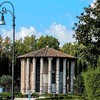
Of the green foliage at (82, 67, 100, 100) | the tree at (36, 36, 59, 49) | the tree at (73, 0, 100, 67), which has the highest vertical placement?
the tree at (36, 36, 59, 49)

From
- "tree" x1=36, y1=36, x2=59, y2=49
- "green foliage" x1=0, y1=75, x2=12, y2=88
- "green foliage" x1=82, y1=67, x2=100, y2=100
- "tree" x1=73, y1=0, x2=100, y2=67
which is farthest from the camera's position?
"tree" x1=36, y1=36, x2=59, y2=49

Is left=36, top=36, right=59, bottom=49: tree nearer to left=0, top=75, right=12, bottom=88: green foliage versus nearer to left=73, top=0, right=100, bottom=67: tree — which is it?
left=0, top=75, right=12, bottom=88: green foliage

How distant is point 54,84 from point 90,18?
46.2m

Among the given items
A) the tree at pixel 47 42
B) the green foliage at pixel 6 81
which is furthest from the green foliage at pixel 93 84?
the tree at pixel 47 42

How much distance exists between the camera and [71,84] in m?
87.4

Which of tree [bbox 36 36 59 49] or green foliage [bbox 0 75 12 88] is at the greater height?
tree [bbox 36 36 59 49]

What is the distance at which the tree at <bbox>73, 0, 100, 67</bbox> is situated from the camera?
3766 centimetres

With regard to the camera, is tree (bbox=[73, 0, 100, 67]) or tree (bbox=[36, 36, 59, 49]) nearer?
tree (bbox=[73, 0, 100, 67])

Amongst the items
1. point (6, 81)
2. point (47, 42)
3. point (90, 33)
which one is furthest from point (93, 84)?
point (47, 42)

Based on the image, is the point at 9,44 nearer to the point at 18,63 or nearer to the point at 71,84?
the point at 18,63

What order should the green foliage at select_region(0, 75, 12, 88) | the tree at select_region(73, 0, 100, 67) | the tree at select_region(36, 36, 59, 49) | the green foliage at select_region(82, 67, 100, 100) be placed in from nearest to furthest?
the green foliage at select_region(82, 67, 100, 100), the tree at select_region(73, 0, 100, 67), the green foliage at select_region(0, 75, 12, 88), the tree at select_region(36, 36, 59, 49)

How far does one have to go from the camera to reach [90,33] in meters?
37.9

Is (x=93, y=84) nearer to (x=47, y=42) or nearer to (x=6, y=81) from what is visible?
(x=6, y=81)

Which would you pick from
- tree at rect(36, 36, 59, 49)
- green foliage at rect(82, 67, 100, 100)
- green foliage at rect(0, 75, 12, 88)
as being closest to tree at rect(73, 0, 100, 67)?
green foliage at rect(82, 67, 100, 100)
